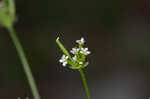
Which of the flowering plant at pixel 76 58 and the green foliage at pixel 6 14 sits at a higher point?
the green foliage at pixel 6 14

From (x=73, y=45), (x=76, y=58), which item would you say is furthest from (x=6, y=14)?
(x=73, y=45)

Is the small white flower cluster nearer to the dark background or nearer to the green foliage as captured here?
the green foliage

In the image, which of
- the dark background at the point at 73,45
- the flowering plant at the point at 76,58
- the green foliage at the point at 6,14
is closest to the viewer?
the flowering plant at the point at 76,58

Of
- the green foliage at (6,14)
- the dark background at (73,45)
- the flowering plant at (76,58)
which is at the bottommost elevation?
the dark background at (73,45)

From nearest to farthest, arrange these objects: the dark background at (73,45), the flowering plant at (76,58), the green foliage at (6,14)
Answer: the flowering plant at (76,58), the green foliage at (6,14), the dark background at (73,45)

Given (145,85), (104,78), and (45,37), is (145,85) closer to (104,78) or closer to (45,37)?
(104,78)

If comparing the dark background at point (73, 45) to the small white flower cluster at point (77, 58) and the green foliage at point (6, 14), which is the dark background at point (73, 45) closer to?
the green foliage at point (6, 14)

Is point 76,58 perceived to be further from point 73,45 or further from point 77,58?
point 73,45

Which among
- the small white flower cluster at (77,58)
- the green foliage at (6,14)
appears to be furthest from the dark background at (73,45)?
the small white flower cluster at (77,58)
